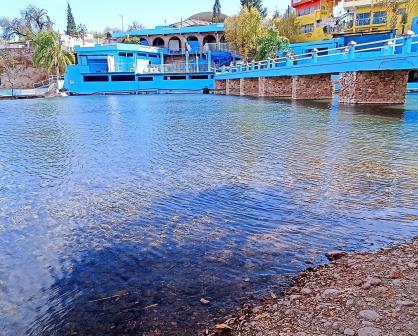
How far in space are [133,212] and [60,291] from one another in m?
2.21

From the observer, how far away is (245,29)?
5078cm

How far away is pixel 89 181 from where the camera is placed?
7.82 m

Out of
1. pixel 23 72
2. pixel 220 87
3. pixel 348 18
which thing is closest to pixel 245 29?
pixel 220 87

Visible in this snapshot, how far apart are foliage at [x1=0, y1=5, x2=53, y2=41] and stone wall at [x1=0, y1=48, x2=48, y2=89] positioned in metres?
9.11

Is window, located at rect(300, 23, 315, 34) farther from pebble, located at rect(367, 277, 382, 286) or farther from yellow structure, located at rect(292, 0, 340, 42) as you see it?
pebble, located at rect(367, 277, 382, 286)

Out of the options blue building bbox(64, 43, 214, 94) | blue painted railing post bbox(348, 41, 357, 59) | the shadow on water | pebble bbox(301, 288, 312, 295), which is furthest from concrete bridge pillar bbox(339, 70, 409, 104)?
blue building bbox(64, 43, 214, 94)

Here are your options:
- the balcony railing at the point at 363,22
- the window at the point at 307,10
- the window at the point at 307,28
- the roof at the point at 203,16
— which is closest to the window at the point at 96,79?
the window at the point at 307,28

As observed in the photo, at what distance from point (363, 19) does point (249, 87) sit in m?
14.6

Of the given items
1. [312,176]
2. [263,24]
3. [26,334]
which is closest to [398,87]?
[312,176]

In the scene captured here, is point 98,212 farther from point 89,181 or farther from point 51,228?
point 89,181

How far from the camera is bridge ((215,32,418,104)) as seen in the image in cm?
1838

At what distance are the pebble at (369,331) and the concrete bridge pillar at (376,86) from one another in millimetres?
21426

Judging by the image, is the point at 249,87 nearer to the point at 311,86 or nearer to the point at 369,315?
the point at 311,86

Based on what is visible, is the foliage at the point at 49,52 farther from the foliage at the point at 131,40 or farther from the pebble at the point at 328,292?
the pebble at the point at 328,292
